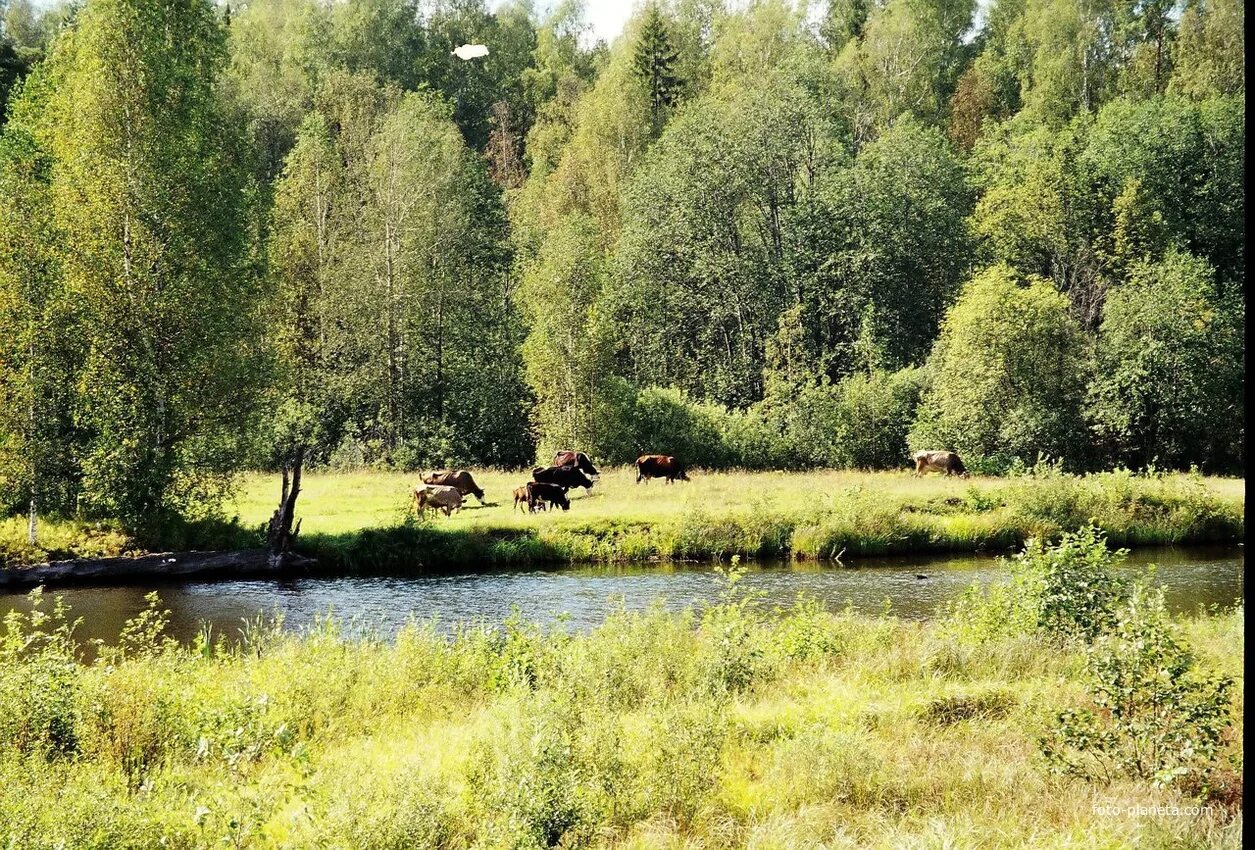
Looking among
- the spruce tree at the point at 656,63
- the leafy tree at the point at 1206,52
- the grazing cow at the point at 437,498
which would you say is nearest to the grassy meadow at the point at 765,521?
the grazing cow at the point at 437,498

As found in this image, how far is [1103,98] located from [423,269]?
42644 millimetres

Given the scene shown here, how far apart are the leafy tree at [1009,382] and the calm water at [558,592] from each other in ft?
51.1

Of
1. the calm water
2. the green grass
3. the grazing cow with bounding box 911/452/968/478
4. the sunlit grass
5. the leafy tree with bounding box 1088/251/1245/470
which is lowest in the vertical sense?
the calm water

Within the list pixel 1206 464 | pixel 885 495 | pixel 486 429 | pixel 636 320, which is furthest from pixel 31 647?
pixel 1206 464

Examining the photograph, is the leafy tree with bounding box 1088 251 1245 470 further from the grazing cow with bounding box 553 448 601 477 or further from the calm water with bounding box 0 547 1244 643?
the grazing cow with bounding box 553 448 601 477

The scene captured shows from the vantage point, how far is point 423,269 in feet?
169

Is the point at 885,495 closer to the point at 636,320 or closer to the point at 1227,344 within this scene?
the point at 1227,344

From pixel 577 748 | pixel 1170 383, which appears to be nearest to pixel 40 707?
pixel 577 748

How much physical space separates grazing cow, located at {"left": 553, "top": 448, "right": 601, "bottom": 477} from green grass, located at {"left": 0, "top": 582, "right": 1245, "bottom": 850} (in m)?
21.7

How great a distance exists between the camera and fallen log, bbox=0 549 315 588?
22938 millimetres

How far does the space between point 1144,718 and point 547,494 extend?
2183cm

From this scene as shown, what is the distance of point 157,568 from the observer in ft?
79.7

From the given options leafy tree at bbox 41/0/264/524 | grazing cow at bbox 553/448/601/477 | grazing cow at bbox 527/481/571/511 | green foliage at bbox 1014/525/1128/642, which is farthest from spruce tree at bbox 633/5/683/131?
green foliage at bbox 1014/525/1128/642

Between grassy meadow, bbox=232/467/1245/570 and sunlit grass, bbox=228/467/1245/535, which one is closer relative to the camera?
grassy meadow, bbox=232/467/1245/570
